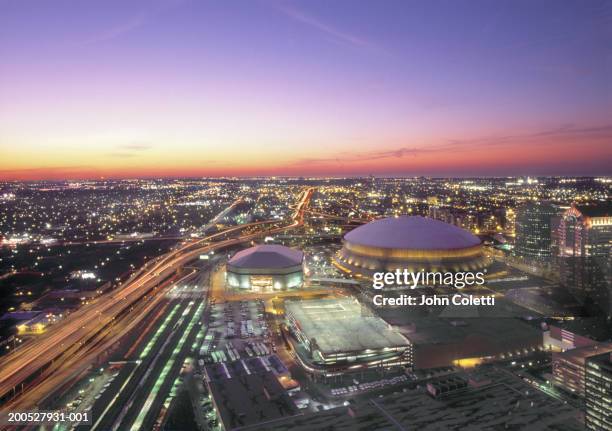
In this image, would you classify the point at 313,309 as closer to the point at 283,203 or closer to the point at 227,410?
the point at 227,410

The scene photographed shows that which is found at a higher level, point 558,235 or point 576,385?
point 558,235

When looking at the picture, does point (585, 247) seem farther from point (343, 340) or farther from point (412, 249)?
point (343, 340)

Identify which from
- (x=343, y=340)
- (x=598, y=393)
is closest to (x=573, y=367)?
(x=598, y=393)

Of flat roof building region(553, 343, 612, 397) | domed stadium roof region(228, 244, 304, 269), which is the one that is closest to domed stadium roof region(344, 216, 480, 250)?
domed stadium roof region(228, 244, 304, 269)

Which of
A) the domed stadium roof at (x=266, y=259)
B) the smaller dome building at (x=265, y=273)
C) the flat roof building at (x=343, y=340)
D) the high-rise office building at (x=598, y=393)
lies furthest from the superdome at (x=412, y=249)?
the high-rise office building at (x=598, y=393)

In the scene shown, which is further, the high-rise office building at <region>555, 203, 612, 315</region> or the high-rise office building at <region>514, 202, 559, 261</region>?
the high-rise office building at <region>514, 202, 559, 261</region>

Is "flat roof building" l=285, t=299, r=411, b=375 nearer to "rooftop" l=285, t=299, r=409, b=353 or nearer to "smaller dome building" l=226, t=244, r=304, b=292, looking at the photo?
"rooftop" l=285, t=299, r=409, b=353

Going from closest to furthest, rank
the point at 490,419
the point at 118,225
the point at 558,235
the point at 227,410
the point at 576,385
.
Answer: the point at 490,419 < the point at 227,410 < the point at 576,385 < the point at 558,235 < the point at 118,225

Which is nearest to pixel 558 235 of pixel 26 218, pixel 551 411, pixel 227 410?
pixel 551 411
